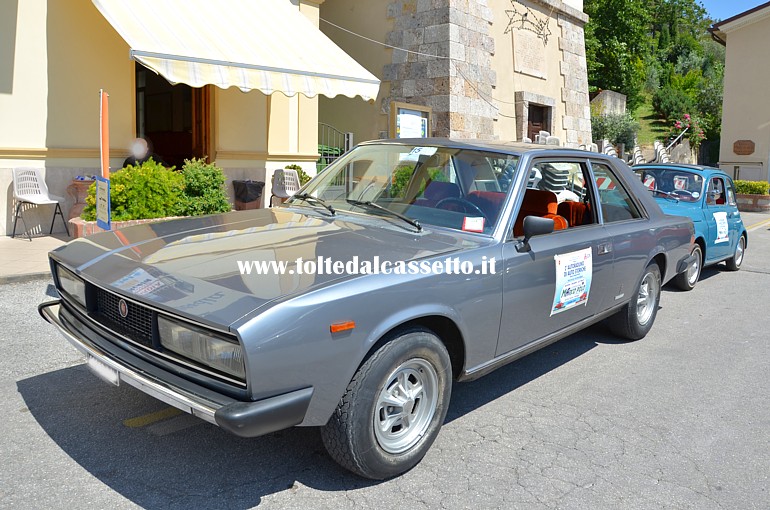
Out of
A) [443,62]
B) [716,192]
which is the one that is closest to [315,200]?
[716,192]

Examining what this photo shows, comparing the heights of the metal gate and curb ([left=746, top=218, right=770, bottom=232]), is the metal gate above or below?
above

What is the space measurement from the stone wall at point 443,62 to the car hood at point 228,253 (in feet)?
35.1

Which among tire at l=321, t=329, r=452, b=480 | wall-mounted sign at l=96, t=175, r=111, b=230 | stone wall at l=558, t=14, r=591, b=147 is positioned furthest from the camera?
stone wall at l=558, t=14, r=591, b=147

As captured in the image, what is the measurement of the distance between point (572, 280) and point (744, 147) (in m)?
→ 22.9

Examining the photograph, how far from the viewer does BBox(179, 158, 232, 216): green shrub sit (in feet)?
28.8

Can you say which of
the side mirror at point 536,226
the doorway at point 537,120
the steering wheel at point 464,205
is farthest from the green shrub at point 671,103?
the side mirror at point 536,226

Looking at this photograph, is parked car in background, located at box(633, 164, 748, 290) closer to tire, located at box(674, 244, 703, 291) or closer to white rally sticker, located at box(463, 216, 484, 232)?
tire, located at box(674, 244, 703, 291)

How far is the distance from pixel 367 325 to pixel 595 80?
3592 cm

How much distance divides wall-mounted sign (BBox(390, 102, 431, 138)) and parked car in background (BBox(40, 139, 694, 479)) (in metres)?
9.01

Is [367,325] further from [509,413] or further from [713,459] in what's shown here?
[713,459]

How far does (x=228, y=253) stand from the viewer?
11.0ft

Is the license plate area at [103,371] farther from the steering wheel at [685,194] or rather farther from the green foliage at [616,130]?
the green foliage at [616,130]

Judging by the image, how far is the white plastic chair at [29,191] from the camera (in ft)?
30.0

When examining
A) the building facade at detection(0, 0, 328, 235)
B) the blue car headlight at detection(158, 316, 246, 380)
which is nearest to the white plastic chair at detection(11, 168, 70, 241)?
the building facade at detection(0, 0, 328, 235)
